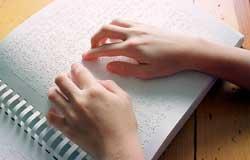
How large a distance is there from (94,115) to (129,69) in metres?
0.10

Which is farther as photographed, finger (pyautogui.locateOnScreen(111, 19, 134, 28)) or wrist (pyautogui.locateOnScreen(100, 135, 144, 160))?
finger (pyautogui.locateOnScreen(111, 19, 134, 28))

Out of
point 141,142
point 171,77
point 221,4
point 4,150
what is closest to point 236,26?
point 221,4

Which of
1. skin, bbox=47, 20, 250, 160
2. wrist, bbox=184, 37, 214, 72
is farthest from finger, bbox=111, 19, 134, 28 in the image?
wrist, bbox=184, 37, 214, 72

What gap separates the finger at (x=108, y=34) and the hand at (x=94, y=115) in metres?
0.07

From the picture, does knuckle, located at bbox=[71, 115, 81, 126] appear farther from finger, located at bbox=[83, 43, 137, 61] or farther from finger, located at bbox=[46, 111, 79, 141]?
finger, located at bbox=[83, 43, 137, 61]

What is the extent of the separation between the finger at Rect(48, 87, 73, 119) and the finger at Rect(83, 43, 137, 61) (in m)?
0.08

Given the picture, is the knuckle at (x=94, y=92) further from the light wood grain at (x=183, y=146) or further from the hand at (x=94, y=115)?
the light wood grain at (x=183, y=146)

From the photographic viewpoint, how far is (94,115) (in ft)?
1.49

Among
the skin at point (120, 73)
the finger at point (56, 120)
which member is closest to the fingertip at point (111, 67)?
the skin at point (120, 73)

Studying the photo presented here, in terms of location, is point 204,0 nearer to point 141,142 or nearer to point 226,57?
point 226,57

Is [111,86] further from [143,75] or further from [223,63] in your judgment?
[223,63]

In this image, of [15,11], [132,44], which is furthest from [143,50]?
[15,11]

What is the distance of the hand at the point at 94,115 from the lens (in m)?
0.44

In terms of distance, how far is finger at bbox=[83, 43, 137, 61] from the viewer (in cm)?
52
